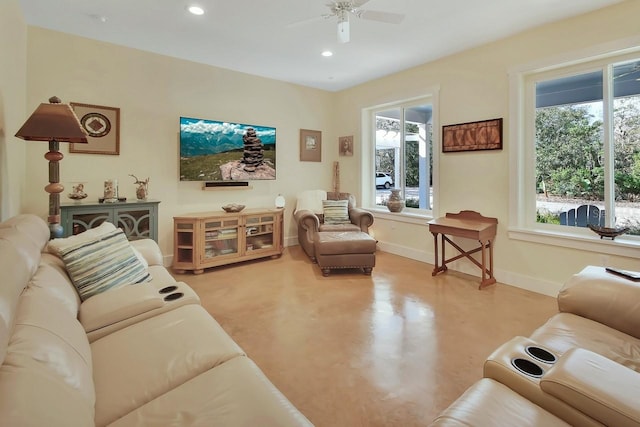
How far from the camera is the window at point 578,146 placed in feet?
9.45

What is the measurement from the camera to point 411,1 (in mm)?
2732

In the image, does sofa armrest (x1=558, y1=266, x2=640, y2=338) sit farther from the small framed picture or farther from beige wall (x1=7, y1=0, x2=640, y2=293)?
the small framed picture

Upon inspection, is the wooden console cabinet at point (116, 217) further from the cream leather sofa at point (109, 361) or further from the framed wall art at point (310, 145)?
the framed wall art at point (310, 145)

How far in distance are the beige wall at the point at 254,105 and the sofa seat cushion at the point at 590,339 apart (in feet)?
5.92

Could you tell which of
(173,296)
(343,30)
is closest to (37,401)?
(173,296)

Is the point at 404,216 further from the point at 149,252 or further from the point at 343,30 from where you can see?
the point at 149,252

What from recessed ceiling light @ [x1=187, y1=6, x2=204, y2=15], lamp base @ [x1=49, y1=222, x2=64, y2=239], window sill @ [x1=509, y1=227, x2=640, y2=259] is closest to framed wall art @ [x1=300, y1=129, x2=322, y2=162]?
recessed ceiling light @ [x1=187, y1=6, x2=204, y2=15]

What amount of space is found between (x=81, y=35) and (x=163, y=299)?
3.36 metres

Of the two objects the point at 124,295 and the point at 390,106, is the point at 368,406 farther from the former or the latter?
the point at 390,106

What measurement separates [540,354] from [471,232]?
7.12 feet

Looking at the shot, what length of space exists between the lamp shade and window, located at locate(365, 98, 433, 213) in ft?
12.9

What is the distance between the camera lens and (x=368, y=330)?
2.50 meters

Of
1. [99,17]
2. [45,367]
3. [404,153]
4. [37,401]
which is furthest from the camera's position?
[404,153]

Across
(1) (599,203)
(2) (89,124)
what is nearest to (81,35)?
(2) (89,124)
